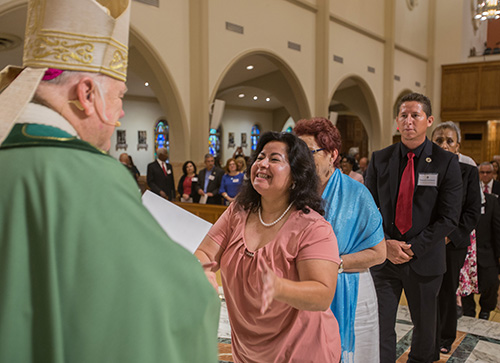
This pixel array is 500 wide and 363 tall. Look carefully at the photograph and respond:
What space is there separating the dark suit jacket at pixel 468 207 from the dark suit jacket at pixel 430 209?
0.58 m

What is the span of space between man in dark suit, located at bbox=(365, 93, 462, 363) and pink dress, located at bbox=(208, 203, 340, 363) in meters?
1.11

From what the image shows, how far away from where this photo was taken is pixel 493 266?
13.9 feet

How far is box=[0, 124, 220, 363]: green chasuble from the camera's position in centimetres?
84

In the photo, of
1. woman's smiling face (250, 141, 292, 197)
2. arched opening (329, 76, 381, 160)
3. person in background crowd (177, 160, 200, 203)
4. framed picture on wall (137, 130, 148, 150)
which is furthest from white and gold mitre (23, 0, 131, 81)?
framed picture on wall (137, 130, 148, 150)

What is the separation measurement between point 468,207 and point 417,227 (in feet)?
2.60

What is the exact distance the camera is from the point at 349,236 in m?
2.12

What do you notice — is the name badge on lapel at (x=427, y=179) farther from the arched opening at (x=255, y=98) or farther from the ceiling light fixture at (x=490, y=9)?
the ceiling light fixture at (x=490, y=9)

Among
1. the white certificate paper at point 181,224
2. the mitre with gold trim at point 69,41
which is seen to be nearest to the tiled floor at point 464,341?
the white certificate paper at point 181,224

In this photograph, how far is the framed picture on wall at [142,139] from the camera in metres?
18.2

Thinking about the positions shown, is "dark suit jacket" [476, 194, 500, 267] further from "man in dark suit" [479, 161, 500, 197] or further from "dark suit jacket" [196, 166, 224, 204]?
"dark suit jacket" [196, 166, 224, 204]

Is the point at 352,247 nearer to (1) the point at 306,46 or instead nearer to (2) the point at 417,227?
(2) the point at 417,227

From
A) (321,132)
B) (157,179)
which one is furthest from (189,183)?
(321,132)

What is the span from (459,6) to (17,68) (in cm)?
1879

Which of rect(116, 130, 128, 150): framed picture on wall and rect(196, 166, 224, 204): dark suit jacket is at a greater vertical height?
rect(116, 130, 128, 150): framed picture on wall
